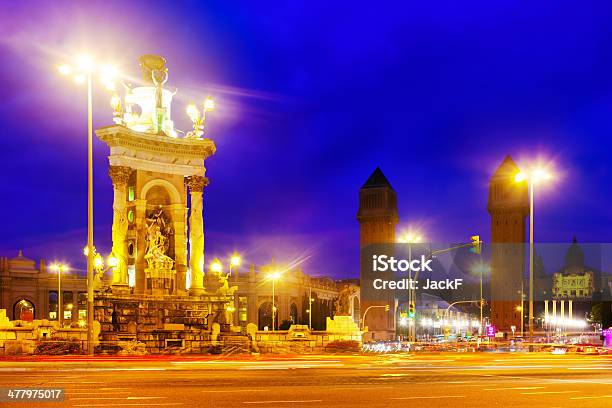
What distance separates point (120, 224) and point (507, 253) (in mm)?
134847

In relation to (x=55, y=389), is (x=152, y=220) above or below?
above

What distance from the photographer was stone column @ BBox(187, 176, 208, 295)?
43444 millimetres

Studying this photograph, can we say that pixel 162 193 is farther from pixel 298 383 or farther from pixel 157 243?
pixel 298 383

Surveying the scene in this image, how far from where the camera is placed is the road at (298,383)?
1609 cm

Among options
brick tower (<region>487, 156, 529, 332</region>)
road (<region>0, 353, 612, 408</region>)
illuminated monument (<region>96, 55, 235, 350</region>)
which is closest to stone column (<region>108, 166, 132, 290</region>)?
illuminated monument (<region>96, 55, 235, 350</region>)

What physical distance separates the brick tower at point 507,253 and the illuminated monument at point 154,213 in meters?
124

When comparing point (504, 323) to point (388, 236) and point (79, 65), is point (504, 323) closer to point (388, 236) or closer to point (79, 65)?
point (388, 236)

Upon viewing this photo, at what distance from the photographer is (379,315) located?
163750 millimetres

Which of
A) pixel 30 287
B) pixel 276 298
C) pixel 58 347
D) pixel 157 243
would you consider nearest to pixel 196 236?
pixel 157 243

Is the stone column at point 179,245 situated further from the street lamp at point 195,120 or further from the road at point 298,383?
the road at point 298,383

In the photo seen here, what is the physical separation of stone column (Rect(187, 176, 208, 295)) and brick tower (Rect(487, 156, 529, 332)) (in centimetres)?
12404

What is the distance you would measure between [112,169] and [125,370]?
19.9m

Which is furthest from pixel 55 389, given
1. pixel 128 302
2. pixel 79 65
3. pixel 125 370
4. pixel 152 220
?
pixel 152 220

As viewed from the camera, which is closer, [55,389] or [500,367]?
[55,389]
